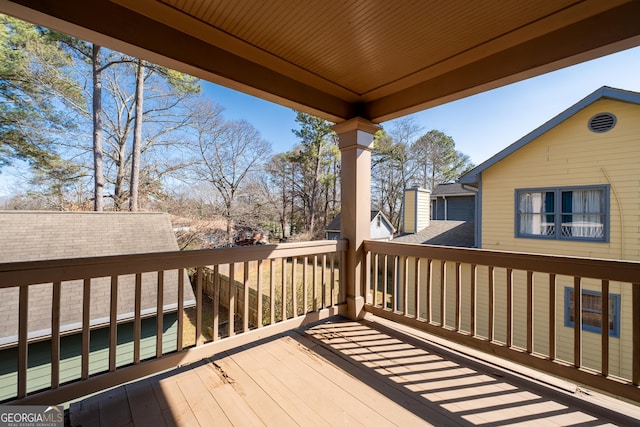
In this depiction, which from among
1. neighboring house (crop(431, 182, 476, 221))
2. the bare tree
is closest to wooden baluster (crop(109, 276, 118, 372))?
the bare tree

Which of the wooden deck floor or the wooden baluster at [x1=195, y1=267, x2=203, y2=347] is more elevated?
the wooden baluster at [x1=195, y1=267, x2=203, y2=347]

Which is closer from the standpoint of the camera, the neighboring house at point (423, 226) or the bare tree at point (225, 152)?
the neighboring house at point (423, 226)

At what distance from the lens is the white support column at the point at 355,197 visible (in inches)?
118

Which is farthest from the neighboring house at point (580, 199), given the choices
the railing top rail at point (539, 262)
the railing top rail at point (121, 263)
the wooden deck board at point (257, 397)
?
the railing top rail at point (121, 263)

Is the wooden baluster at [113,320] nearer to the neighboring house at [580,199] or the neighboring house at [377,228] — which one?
the neighboring house at [580,199]

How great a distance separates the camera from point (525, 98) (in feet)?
16.9

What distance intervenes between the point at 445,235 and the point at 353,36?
20.1 ft

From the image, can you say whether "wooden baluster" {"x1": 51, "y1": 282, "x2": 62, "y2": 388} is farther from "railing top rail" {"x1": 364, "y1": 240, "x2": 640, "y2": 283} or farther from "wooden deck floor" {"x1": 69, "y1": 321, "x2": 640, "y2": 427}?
"railing top rail" {"x1": 364, "y1": 240, "x2": 640, "y2": 283}

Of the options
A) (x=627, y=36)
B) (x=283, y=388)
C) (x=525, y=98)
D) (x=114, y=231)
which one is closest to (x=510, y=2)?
(x=627, y=36)

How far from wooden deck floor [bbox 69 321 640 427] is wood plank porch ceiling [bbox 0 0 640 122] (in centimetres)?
226

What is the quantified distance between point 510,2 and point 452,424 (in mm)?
2511

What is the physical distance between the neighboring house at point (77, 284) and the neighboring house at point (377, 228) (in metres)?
6.58

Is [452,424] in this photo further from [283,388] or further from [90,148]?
[90,148]

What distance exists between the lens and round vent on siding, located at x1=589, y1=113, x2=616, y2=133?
4508 mm
